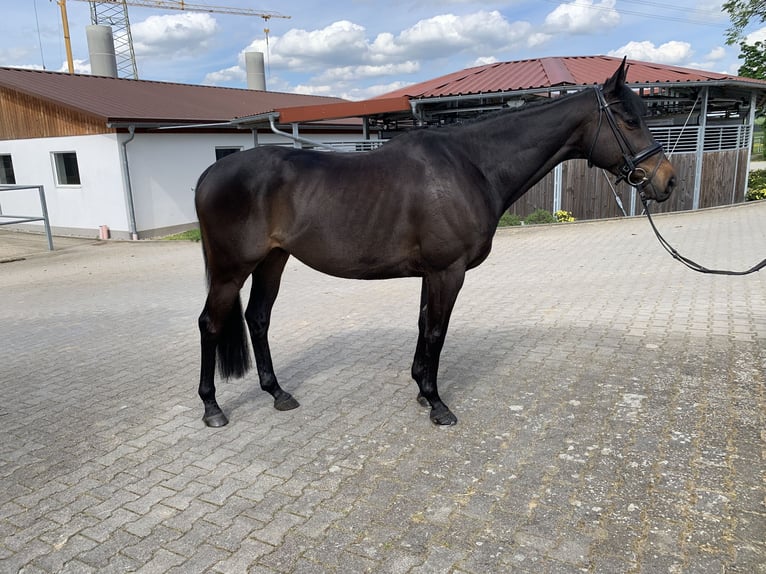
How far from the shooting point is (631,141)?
3.27 meters

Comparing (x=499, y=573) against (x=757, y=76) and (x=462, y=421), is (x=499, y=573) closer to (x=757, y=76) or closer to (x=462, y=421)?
(x=462, y=421)

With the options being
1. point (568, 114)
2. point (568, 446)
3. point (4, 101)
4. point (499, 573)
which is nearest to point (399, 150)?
point (568, 114)

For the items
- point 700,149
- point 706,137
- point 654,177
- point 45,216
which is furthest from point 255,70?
point 654,177

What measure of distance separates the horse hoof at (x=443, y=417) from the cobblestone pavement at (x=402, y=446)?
6cm

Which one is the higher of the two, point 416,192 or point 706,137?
point 706,137

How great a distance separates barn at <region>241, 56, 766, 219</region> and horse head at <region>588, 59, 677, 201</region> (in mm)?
10596

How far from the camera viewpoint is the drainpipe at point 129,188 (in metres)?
13.5

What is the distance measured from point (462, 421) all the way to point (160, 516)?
74.8 inches

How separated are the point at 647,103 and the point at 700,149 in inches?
86.6

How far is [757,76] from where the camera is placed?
858 inches

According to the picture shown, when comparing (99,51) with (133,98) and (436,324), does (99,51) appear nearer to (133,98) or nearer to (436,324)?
(133,98)

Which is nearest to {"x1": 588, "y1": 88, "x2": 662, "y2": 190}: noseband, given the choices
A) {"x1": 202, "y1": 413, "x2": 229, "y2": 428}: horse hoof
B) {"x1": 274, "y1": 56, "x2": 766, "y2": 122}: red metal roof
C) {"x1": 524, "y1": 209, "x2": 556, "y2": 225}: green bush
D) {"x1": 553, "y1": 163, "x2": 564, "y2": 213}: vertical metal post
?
{"x1": 202, "y1": 413, "x2": 229, "y2": 428}: horse hoof

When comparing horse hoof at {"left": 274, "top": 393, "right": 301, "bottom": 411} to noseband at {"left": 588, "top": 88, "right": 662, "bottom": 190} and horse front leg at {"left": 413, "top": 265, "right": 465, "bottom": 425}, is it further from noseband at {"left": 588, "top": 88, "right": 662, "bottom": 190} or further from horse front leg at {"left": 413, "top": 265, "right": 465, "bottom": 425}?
noseband at {"left": 588, "top": 88, "right": 662, "bottom": 190}

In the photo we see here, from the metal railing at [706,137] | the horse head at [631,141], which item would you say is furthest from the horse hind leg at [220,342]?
the metal railing at [706,137]
